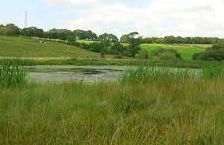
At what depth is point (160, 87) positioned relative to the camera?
31.9 feet

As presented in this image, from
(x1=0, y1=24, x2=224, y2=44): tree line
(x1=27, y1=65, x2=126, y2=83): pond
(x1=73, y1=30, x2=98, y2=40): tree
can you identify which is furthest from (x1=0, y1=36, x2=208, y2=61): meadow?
(x1=73, y1=30, x2=98, y2=40): tree

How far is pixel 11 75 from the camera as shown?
9.59 meters

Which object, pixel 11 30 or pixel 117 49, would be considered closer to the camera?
pixel 117 49

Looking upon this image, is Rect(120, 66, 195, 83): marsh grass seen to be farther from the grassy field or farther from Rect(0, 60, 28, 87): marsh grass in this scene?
Rect(0, 60, 28, 87): marsh grass

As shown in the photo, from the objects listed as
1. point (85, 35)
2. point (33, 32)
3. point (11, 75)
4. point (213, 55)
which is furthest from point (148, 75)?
point (85, 35)

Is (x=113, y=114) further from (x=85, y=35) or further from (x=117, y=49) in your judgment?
(x=85, y=35)

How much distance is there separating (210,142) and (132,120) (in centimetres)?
122

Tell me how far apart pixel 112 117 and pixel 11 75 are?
15.4ft

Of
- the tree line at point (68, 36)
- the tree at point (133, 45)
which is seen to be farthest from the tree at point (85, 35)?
the tree at point (133, 45)

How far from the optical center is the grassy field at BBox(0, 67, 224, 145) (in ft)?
14.2

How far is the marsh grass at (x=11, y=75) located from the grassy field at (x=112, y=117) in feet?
1.03

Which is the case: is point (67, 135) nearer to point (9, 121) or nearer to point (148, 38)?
point (9, 121)

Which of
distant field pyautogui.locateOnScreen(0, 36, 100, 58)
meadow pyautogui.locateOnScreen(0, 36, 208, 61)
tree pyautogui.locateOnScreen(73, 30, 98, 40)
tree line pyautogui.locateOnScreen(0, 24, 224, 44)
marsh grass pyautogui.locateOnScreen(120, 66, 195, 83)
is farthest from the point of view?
tree pyautogui.locateOnScreen(73, 30, 98, 40)

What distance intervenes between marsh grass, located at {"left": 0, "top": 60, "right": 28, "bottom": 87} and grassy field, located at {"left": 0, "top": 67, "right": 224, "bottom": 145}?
0.31m
